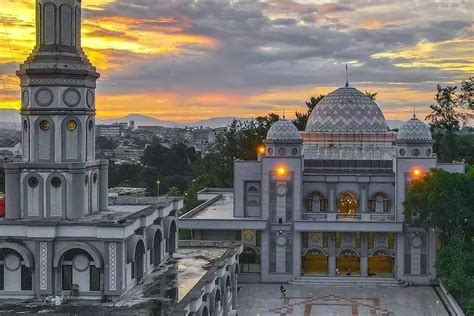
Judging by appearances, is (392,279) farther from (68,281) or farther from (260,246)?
(68,281)

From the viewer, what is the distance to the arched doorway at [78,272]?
24891 millimetres

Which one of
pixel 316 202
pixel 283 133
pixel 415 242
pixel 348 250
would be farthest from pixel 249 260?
pixel 415 242

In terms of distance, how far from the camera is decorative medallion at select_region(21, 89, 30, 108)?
26.1 m

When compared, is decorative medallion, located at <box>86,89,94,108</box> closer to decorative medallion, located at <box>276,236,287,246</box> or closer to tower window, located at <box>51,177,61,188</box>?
tower window, located at <box>51,177,61,188</box>

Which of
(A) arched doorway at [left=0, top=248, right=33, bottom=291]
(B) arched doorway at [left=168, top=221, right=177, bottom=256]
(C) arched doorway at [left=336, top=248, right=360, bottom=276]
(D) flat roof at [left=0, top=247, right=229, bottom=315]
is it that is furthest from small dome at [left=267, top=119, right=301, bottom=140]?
(A) arched doorway at [left=0, top=248, right=33, bottom=291]

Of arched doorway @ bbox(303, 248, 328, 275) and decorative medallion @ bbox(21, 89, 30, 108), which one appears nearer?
decorative medallion @ bbox(21, 89, 30, 108)

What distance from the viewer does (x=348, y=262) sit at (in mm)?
44094

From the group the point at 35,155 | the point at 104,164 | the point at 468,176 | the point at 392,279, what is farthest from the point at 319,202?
the point at 35,155

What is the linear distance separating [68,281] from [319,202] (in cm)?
2217

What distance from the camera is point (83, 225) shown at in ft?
80.8

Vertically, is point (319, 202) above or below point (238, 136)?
below

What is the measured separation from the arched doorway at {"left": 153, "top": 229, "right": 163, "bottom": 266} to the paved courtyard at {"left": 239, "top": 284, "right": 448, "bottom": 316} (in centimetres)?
691

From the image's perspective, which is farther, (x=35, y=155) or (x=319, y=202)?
(x=319, y=202)

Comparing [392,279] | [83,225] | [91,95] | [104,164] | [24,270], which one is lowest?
[392,279]
